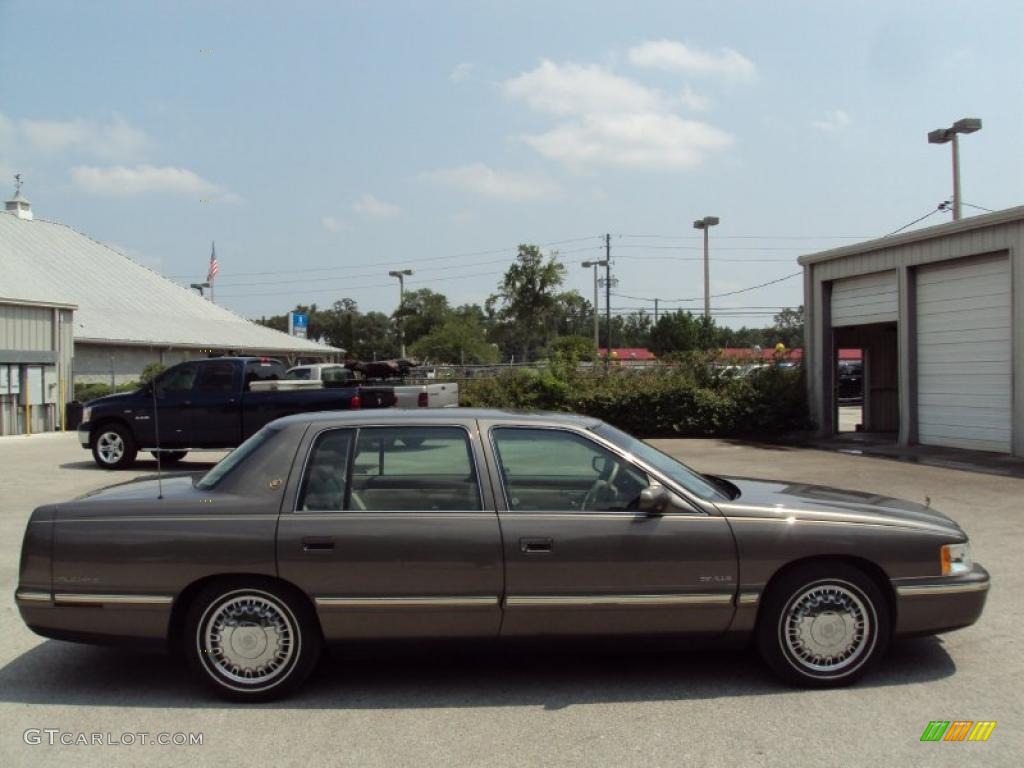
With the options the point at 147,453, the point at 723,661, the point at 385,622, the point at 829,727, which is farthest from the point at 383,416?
the point at 147,453

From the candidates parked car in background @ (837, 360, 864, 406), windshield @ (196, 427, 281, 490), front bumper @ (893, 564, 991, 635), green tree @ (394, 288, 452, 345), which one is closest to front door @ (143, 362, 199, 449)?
windshield @ (196, 427, 281, 490)

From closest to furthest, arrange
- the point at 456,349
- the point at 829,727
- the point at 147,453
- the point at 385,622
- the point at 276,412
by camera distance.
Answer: the point at 829,727
the point at 385,622
the point at 276,412
the point at 147,453
the point at 456,349

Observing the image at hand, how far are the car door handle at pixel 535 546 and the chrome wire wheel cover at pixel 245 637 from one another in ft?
4.02

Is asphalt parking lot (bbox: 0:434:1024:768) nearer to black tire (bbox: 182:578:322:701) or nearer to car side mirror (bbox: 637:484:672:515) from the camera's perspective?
black tire (bbox: 182:578:322:701)

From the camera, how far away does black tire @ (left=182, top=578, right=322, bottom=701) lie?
4.38m

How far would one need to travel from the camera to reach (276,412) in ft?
47.0

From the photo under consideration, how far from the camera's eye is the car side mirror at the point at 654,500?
4.37 metres

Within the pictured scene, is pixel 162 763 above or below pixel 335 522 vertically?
below

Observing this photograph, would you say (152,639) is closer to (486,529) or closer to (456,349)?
(486,529)

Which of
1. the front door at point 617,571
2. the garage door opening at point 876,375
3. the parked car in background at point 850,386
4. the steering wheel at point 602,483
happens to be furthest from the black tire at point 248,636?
the parked car in background at point 850,386

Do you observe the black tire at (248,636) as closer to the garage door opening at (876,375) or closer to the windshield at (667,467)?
the windshield at (667,467)

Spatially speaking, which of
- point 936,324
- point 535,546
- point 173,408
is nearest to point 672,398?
point 936,324

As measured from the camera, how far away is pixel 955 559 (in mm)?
4613

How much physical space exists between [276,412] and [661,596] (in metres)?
11.0
